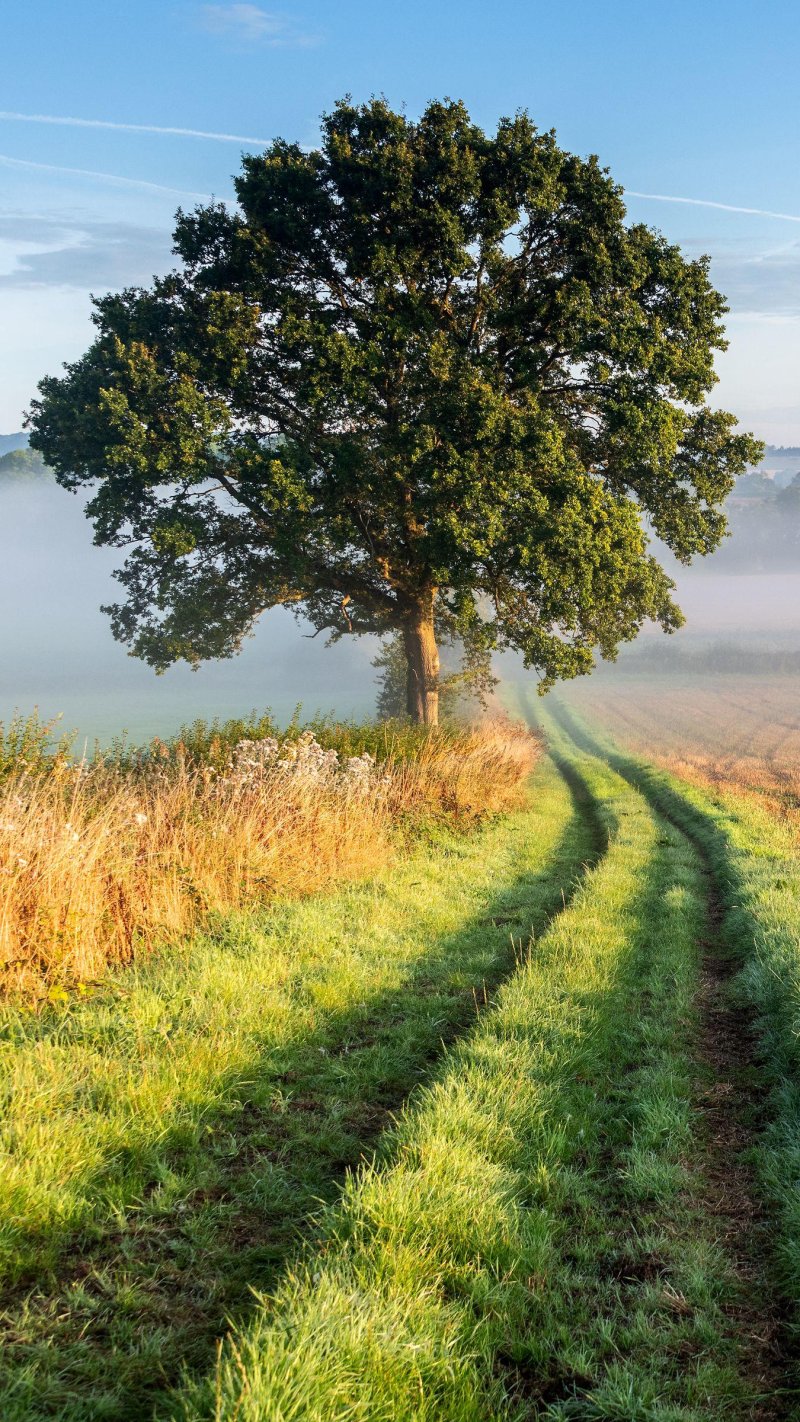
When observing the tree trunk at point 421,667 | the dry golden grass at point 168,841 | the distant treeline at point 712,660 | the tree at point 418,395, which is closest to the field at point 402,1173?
the dry golden grass at point 168,841

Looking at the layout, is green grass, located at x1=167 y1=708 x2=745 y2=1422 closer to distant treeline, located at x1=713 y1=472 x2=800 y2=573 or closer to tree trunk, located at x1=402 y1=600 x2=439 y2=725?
tree trunk, located at x1=402 y1=600 x2=439 y2=725

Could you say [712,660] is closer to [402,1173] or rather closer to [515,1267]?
[402,1173]

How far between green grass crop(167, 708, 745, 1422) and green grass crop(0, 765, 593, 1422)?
0.48 m

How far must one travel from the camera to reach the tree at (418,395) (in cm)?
1816

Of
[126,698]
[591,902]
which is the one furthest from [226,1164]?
[126,698]

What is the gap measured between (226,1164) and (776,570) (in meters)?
186

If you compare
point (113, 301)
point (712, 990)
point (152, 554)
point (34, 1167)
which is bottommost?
point (712, 990)

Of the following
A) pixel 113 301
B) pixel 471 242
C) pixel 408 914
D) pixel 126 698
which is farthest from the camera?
pixel 126 698

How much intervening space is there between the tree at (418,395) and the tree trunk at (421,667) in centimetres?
118

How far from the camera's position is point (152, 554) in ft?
73.7

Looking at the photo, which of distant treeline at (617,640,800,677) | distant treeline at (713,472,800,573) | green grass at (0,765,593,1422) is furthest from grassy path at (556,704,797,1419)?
distant treeline at (713,472,800,573)

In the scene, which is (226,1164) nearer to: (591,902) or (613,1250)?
(613,1250)

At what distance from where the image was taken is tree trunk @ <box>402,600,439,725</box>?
23.3 meters

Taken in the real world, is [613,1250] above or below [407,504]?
below
